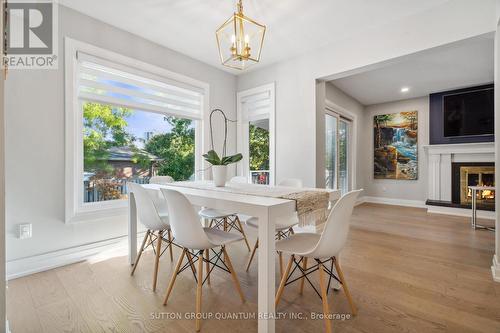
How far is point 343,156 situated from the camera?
5559mm

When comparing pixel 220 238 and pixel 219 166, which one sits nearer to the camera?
pixel 220 238

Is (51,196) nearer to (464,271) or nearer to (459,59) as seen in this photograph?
(464,271)

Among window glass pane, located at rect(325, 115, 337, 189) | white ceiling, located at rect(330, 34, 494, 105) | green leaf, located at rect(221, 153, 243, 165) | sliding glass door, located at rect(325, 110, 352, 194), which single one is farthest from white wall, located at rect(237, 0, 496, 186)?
green leaf, located at rect(221, 153, 243, 165)

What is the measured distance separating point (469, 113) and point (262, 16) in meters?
4.86

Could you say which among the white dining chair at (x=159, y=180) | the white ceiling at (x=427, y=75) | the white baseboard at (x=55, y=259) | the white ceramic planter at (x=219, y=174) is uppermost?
the white ceiling at (x=427, y=75)

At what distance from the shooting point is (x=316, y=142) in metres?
3.48

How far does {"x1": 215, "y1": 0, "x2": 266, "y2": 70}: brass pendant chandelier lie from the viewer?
5.82 ft

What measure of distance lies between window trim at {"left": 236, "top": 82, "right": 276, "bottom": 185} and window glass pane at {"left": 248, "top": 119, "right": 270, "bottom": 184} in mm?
93

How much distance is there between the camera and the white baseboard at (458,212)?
4.45m

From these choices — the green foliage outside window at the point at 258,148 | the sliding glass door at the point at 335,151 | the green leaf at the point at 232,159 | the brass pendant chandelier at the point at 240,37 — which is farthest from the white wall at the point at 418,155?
the green leaf at the point at 232,159

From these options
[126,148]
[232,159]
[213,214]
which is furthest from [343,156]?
[126,148]

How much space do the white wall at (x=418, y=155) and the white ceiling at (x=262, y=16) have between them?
373 cm

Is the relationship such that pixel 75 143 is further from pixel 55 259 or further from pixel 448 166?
pixel 448 166

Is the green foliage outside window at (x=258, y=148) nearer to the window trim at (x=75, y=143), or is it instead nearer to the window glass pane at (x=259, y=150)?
the window glass pane at (x=259, y=150)
